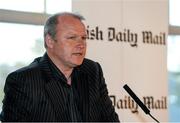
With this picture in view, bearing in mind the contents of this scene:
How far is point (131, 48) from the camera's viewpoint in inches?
138

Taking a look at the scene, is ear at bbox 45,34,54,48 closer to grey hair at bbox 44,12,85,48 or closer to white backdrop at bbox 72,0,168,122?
grey hair at bbox 44,12,85,48

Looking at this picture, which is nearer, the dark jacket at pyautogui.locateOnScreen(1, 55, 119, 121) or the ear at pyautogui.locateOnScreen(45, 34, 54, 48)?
the dark jacket at pyautogui.locateOnScreen(1, 55, 119, 121)

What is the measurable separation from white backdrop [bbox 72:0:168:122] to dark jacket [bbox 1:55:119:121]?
0.82m

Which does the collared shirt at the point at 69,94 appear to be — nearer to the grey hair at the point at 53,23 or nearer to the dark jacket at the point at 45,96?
the dark jacket at the point at 45,96

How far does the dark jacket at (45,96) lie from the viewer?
2.10 meters

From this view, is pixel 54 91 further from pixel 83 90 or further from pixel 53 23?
pixel 53 23

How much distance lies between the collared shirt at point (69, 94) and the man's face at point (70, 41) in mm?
67

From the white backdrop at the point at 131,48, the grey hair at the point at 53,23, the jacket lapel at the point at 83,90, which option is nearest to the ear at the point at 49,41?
the grey hair at the point at 53,23

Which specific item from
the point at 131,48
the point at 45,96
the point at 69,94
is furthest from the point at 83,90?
the point at 131,48

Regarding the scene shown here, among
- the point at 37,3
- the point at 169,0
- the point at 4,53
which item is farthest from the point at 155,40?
the point at 4,53

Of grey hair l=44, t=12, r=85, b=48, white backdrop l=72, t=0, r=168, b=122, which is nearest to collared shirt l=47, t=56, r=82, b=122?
grey hair l=44, t=12, r=85, b=48

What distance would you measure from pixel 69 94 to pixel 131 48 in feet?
4.38

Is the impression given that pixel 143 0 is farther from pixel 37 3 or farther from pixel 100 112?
pixel 100 112

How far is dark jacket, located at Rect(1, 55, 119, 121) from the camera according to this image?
2098mm
